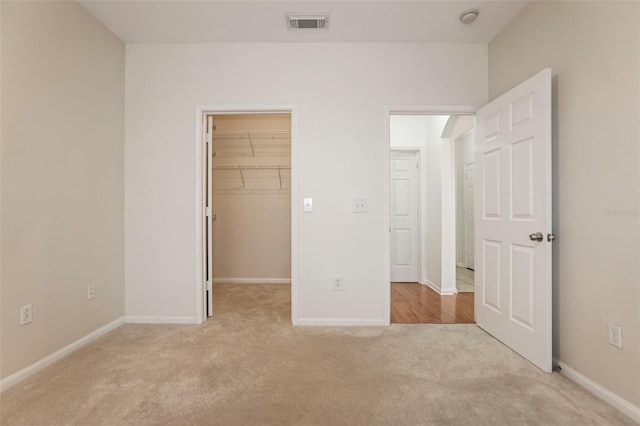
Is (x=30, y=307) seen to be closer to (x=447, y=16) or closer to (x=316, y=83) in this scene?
(x=316, y=83)

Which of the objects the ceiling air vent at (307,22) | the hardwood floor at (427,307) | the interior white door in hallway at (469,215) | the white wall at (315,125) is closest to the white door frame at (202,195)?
the white wall at (315,125)

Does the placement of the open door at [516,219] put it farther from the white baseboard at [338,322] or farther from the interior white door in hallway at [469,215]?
the interior white door in hallway at [469,215]

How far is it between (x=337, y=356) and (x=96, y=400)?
142cm

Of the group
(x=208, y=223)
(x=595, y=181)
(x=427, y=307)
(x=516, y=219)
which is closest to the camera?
(x=595, y=181)

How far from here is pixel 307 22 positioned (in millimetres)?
2465

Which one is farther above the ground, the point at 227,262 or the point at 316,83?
the point at 316,83

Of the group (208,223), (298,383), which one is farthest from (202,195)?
(298,383)

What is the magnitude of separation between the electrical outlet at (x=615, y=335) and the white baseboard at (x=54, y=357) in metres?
3.39

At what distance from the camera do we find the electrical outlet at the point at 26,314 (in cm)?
185

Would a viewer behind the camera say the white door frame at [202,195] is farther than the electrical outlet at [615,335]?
Yes

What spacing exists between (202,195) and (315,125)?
123cm

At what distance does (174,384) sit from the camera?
178 cm

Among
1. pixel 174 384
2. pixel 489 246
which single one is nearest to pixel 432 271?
pixel 489 246

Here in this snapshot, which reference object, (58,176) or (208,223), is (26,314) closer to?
(58,176)
